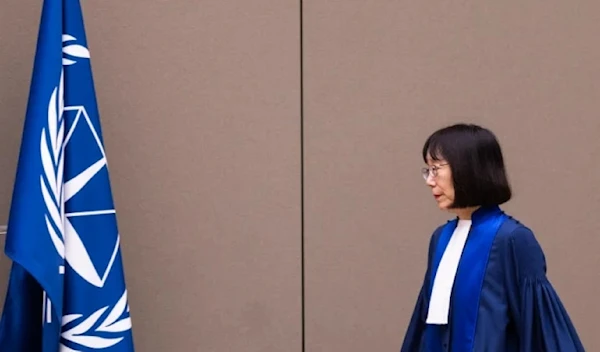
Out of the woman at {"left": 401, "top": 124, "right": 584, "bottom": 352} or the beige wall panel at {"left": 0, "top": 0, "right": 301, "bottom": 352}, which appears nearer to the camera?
the woman at {"left": 401, "top": 124, "right": 584, "bottom": 352}

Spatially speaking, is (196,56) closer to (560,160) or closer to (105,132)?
(105,132)

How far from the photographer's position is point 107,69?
4.46m

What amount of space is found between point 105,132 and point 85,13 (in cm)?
44

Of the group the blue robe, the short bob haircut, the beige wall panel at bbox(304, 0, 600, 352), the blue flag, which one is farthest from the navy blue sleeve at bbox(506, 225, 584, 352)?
the beige wall panel at bbox(304, 0, 600, 352)

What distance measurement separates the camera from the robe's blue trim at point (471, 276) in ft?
11.2

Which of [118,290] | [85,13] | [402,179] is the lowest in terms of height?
[118,290]

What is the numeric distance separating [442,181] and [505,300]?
0.38 m

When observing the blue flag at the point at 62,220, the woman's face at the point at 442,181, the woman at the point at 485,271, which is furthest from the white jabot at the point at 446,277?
the blue flag at the point at 62,220

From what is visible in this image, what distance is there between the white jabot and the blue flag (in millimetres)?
Result: 1064

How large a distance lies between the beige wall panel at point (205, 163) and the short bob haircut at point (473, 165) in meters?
1.32

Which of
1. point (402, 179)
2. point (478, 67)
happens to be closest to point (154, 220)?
point (402, 179)

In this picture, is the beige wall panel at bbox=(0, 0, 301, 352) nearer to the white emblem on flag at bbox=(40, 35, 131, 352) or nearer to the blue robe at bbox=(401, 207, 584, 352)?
the white emblem on flag at bbox=(40, 35, 131, 352)

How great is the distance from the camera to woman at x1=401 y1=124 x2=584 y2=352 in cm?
335

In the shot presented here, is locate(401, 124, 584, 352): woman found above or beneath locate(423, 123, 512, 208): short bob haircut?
beneath
